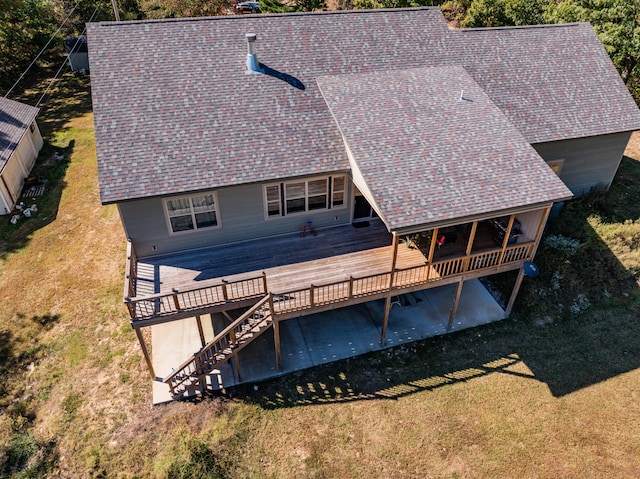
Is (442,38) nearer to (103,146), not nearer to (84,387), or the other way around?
(103,146)

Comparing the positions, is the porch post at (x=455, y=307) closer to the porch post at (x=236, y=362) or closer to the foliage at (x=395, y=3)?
the porch post at (x=236, y=362)

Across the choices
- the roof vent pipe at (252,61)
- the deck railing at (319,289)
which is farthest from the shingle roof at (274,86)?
the deck railing at (319,289)

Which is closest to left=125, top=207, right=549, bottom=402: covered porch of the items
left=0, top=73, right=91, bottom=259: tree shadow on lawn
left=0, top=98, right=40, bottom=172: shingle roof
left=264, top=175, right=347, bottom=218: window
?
left=264, top=175, right=347, bottom=218: window

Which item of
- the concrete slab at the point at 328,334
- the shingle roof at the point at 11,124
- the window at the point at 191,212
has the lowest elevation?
the concrete slab at the point at 328,334

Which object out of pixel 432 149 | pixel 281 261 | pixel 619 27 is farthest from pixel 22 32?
pixel 619 27

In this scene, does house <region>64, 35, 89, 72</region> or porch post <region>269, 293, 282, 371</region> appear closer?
porch post <region>269, 293, 282, 371</region>

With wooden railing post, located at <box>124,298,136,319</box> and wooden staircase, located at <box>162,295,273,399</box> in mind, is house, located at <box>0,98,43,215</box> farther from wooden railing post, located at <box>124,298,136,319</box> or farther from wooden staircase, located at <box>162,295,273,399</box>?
wooden staircase, located at <box>162,295,273,399</box>
